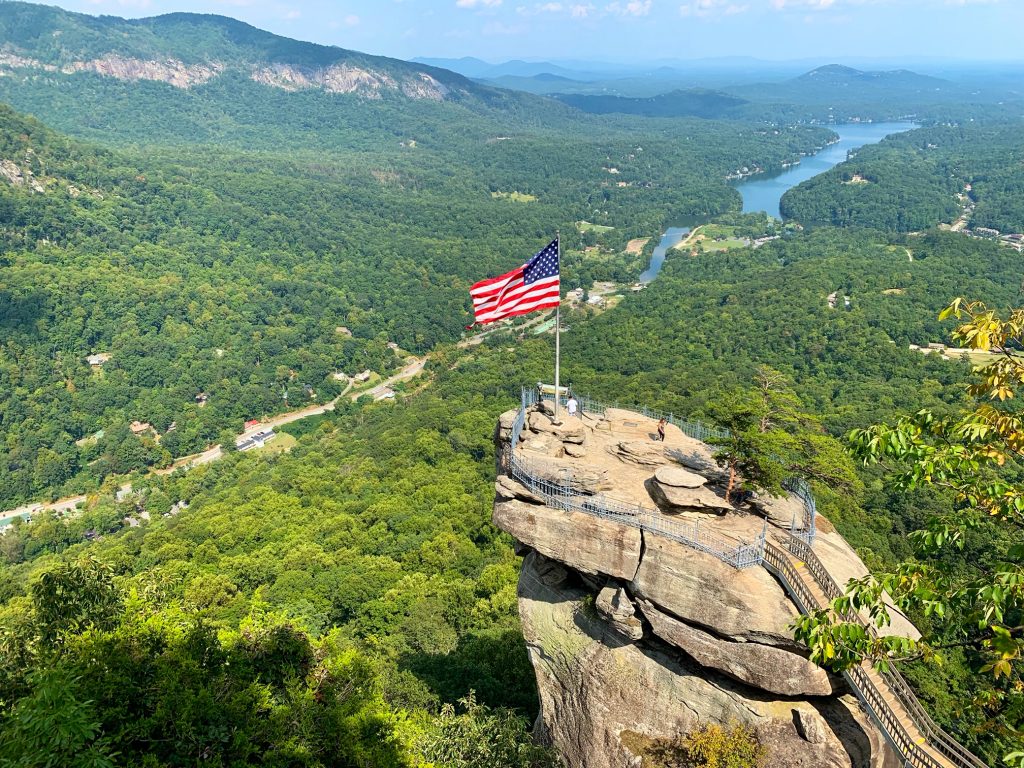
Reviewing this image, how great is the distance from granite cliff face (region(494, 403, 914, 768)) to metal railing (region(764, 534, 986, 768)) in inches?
25.3

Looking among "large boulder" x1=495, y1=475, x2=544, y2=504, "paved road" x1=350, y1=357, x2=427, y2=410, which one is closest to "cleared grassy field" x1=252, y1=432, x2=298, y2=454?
"paved road" x1=350, y1=357, x2=427, y2=410

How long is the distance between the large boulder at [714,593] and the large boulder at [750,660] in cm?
27

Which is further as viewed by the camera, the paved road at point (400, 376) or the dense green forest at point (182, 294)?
the paved road at point (400, 376)

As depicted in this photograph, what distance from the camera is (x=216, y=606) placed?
128 ft

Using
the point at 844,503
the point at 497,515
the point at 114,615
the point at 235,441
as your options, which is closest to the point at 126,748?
the point at 114,615

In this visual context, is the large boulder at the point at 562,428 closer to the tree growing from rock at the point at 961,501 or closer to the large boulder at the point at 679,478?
the large boulder at the point at 679,478

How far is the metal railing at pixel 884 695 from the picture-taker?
14.1 meters

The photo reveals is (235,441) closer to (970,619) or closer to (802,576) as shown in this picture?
(802,576)

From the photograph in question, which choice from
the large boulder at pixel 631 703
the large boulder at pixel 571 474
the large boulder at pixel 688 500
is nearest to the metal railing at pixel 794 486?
the large boulder at pixel 688 500

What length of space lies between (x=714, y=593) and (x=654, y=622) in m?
2.36

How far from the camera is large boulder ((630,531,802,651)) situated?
17.5 meters

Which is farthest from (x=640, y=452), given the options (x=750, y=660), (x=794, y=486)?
(x=750, y=660)

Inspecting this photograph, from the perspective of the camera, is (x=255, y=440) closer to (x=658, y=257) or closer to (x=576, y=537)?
(x=576, y=537)

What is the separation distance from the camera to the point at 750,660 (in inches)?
699
